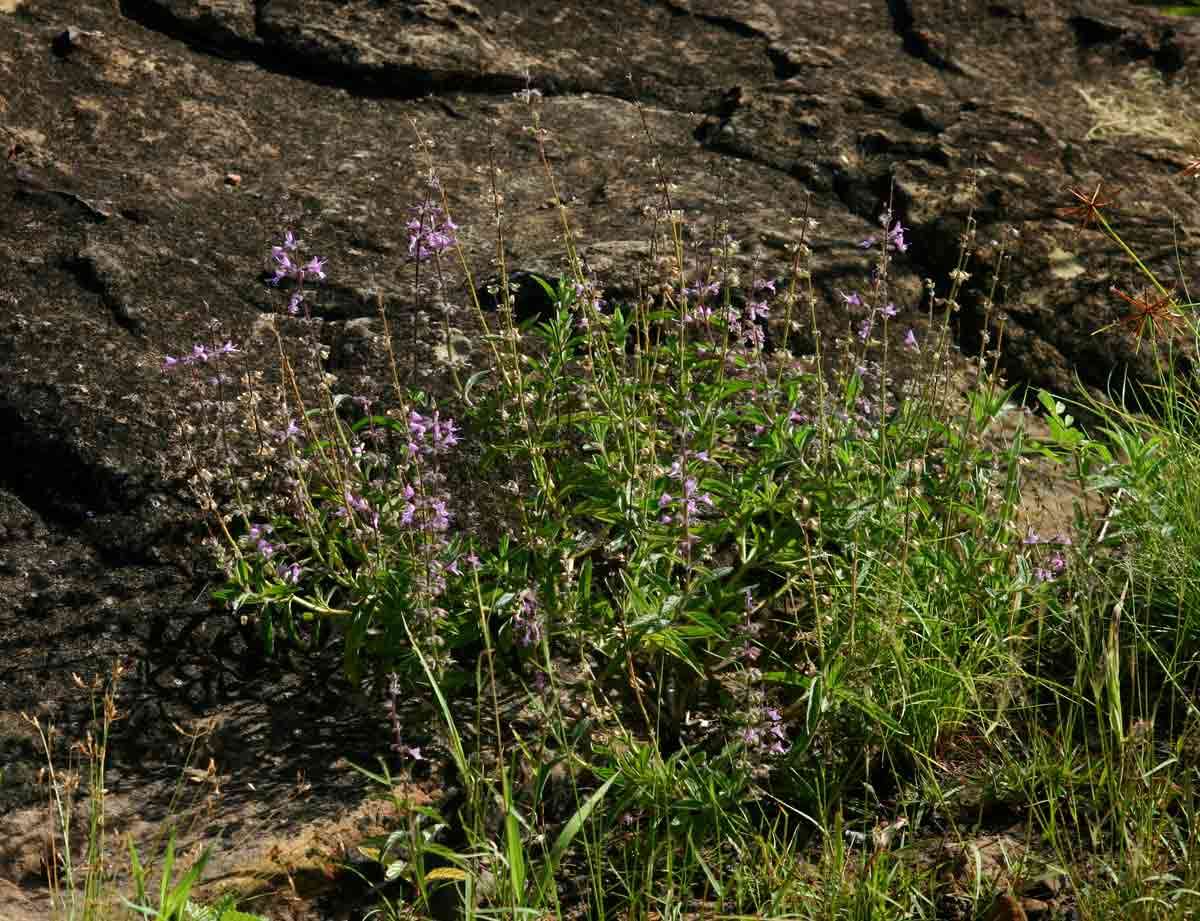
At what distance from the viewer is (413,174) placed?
14.7ft

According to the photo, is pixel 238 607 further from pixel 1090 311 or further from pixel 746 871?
pixel 1090 311

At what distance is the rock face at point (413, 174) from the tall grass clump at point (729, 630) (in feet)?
1.10

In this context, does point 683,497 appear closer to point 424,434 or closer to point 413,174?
point 424,434

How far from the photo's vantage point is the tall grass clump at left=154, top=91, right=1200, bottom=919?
252cm

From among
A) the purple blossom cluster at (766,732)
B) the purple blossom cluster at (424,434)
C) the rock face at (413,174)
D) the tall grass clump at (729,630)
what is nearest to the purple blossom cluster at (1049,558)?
the tall grass clump at (729,630)

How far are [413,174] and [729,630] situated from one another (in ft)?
7.59

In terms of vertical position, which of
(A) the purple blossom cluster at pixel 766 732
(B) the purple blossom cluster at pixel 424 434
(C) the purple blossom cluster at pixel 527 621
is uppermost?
(B) the purple blossom cluster at pixel 424 434

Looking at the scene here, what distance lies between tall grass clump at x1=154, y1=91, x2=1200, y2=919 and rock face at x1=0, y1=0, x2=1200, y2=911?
1.10ft

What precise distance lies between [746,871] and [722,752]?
229 millimetres

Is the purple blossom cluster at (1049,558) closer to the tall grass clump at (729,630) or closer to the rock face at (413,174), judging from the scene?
the tall grass clump at (729,630)

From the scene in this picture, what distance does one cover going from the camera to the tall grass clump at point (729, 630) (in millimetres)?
2518

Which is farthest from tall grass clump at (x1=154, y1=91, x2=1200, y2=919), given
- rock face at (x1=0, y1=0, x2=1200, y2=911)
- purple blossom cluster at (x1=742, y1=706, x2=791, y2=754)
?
rock face at (x1=0, y1=0, x2=1200, y2=911)

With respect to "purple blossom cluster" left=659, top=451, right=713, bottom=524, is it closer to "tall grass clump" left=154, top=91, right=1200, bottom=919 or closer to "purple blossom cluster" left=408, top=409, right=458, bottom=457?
"tall grass clump" left=154, top=91, right=1200, bottom=919

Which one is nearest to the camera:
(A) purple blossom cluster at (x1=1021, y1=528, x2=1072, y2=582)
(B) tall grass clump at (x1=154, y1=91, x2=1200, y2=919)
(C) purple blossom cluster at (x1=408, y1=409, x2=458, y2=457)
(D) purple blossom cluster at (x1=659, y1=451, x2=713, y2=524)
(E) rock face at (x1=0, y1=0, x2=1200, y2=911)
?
(B) tall grass clump at (x1=154, y1=91, x2=1200, y2=919)
